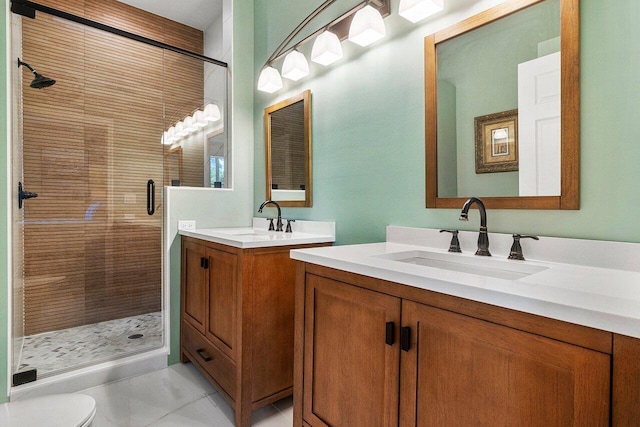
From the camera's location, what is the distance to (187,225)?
243cm

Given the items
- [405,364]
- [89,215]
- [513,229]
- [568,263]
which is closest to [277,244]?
[405,364]

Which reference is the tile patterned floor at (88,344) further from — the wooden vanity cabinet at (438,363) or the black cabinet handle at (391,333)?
the black cabinet handle at (391,333)

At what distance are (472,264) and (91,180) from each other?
7.70ft

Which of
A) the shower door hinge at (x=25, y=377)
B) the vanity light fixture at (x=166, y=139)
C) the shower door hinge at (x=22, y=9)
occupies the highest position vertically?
the shower door hinge at (x=22, y=9)

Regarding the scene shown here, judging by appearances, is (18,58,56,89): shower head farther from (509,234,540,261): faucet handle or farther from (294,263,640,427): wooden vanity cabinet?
(509,234,540,261): faucet handle

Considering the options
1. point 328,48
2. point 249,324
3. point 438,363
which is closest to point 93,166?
point 249,324

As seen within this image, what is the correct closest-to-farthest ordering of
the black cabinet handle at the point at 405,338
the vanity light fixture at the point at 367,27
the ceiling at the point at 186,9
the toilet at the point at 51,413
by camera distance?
the black cabinet handle at the point at 405,338 < the toilet at the point at 51,413 < the vanity light fixture at the point at 367,27 < the ceiling at the point at 186,9

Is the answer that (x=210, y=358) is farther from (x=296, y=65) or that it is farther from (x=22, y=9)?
(x=22, y=9)

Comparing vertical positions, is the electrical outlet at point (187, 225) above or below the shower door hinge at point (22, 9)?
below

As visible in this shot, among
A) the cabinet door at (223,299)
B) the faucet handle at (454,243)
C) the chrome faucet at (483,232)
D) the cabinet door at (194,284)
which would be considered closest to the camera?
the chrome faucet at (483,232)

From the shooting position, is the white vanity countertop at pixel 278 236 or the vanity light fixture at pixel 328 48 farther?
the vanity light fixture at pixel 328 48

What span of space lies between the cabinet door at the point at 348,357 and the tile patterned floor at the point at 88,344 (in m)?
1.56

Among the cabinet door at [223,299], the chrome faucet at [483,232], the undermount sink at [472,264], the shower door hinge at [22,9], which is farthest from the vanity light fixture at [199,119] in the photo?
the chrome faucet at [483,232]

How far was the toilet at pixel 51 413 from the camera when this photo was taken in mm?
1081
